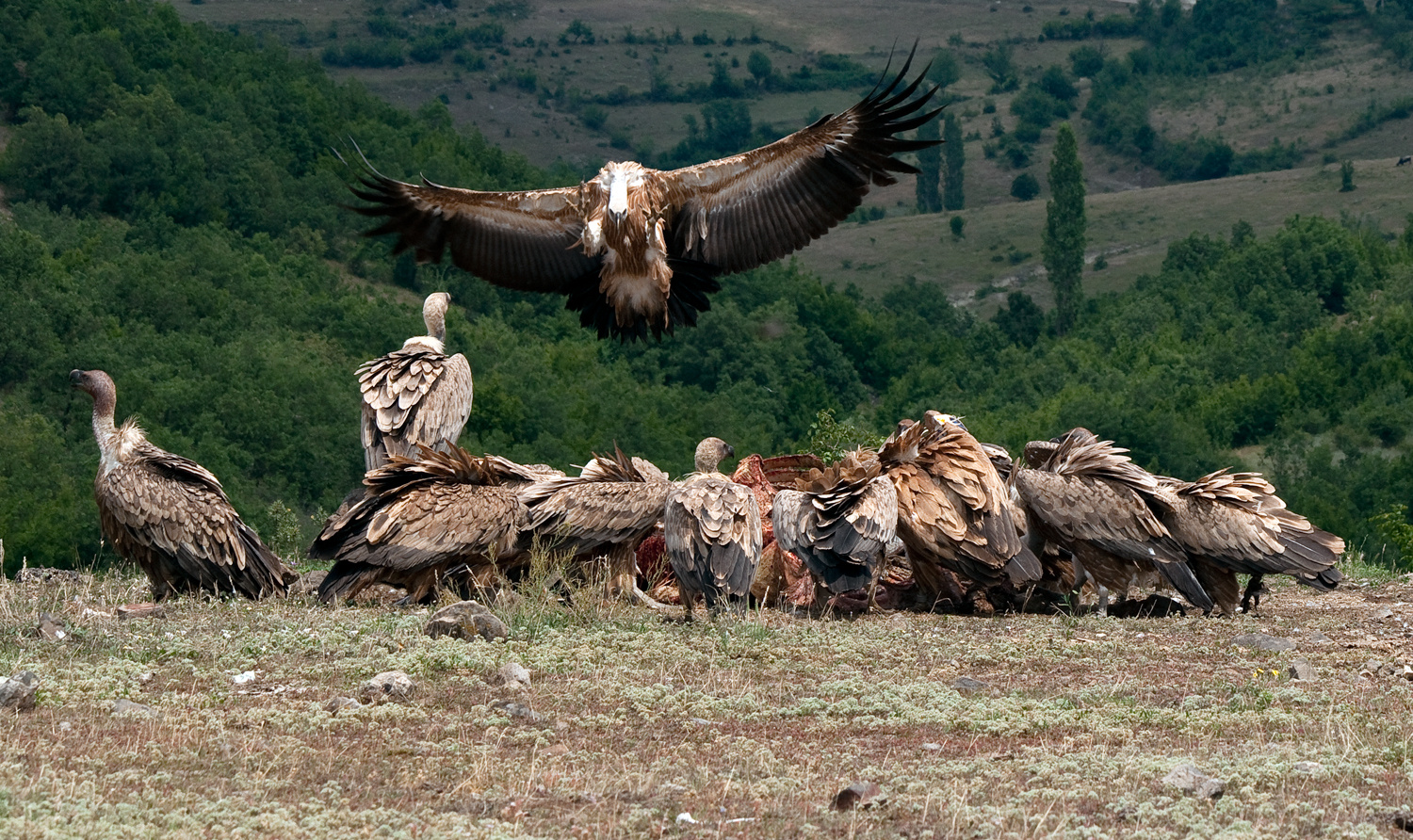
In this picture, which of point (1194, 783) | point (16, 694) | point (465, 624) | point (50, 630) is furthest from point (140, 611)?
point (1194, 783)

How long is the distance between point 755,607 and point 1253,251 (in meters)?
65.5

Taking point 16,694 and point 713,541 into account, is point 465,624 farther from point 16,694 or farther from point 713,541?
point 16,694

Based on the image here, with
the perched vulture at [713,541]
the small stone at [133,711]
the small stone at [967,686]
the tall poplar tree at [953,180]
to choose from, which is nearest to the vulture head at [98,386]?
the perched vulture at [713,541]

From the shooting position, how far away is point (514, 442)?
41531 mm

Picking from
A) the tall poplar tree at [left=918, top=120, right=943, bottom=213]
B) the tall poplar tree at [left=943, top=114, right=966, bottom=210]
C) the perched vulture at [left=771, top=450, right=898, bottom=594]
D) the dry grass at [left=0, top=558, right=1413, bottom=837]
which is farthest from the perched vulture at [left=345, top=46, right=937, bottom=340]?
the tall poplar tree at [left=943, top=114, right=966, bottom=210]

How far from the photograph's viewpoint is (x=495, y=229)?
12773mm

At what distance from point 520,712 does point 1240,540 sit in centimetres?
489

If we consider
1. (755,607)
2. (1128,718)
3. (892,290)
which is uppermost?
(1128,718)

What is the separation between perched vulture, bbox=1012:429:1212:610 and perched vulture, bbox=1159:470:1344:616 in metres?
0.16

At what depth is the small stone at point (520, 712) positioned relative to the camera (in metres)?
6.14

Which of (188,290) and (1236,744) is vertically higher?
(1236,744)

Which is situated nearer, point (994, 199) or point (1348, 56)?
point (994, 199)

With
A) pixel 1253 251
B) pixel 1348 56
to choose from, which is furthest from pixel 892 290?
pixel 1348 56

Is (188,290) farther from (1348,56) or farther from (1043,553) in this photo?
(1348,56)
